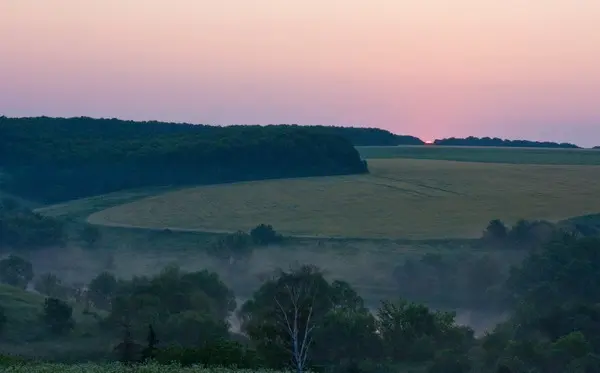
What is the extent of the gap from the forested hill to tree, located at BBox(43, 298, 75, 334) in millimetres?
89545

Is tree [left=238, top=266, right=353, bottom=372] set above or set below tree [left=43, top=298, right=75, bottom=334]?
Result: above

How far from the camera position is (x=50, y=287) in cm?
7838

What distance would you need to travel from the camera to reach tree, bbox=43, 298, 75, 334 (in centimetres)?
5678

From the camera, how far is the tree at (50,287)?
76.2 metres

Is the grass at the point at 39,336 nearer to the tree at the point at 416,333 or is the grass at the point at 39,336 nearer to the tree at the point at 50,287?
the tree at the point at 50,287

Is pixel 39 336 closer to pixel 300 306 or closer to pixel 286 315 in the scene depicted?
pixel 300 306

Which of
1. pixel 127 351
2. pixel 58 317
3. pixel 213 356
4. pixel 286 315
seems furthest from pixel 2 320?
pixel 286 315

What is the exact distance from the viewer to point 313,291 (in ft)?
189

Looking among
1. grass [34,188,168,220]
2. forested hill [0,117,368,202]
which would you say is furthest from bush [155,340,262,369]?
forested hill [0,117,368,202]

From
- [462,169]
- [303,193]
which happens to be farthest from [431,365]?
[462,169]

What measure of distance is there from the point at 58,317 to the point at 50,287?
2174 centimetres

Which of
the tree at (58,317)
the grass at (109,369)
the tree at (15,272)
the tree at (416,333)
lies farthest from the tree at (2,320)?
the tree at (15,272)

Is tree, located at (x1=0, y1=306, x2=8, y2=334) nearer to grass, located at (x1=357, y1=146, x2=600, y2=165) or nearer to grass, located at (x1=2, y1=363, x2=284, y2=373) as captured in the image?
grass, located at (x1=2, y1=363, x2=284, y2=373)

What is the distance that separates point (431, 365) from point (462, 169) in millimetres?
96991
